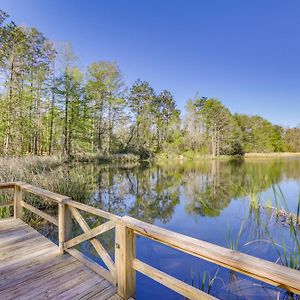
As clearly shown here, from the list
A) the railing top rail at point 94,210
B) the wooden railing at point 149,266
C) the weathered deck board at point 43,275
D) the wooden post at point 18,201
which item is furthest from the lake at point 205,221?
the railing top rail at point 94,210

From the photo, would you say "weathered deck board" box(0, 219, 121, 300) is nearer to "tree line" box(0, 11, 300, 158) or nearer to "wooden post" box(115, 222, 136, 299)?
"wooden post" box(115, 222, 136, 299)

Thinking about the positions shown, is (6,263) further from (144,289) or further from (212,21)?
(212,21)

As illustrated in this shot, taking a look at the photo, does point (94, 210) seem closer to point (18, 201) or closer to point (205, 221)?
point (18, 201)

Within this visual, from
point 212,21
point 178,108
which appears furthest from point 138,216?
→ point 178,108

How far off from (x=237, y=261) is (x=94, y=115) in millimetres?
24072

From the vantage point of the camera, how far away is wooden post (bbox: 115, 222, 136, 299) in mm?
1939

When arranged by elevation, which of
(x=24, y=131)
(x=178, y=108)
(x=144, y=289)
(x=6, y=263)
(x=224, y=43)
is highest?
(x=224, y=43)

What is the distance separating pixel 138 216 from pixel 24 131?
9.71m

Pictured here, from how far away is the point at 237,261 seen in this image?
4.03 ft

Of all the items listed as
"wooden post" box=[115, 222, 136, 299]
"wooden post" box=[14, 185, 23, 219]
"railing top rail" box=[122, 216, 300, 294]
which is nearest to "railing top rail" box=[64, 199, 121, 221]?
"wooden post" box=[115, 222, 136, 299]

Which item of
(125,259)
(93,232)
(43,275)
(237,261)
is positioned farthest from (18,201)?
(237,261)

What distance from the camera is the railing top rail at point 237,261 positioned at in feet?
3.42

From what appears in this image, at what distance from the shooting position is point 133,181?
12758 millimetres

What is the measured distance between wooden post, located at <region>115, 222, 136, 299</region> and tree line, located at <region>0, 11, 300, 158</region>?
38.7ft
